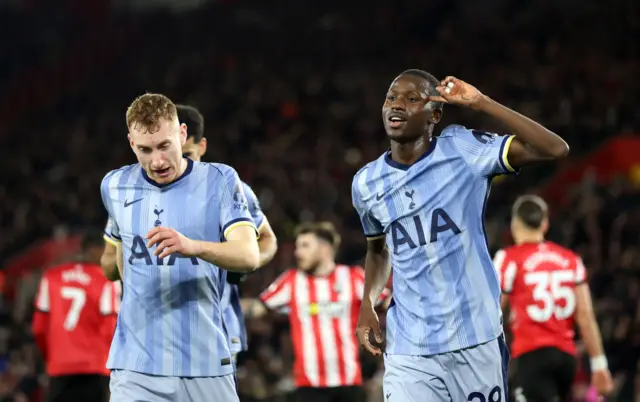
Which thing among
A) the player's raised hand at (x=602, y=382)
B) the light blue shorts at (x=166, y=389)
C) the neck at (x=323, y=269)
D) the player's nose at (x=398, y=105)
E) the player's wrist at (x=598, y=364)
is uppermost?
the player's nose at (x=398, y=105)

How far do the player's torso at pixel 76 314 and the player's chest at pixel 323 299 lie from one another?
1688mm

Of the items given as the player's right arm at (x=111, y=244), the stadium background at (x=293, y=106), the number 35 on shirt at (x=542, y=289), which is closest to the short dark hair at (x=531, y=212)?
the number 35 on shirt at (x=542, y=289)

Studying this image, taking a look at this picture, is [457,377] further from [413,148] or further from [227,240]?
[227,240]

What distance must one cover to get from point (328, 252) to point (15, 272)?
820cm

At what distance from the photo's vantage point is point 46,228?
15.2 m

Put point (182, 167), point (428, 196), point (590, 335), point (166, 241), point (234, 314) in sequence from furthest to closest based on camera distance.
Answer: point (590, 335), point (234, 314), point (428, 196), point (182, 167), point (166, 241)

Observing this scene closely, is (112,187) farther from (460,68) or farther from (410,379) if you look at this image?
(460,68)

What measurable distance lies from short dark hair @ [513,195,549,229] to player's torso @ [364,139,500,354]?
288 cm

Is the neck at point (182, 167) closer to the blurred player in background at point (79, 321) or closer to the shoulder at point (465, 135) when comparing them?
the shoulder at point (465, 135)

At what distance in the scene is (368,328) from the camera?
14.7 ft

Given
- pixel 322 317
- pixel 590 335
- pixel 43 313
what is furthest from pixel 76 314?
pixel 590 335

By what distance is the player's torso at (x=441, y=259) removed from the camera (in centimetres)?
420

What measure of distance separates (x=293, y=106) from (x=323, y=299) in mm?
11233

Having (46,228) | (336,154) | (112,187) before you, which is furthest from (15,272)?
(112,187)
